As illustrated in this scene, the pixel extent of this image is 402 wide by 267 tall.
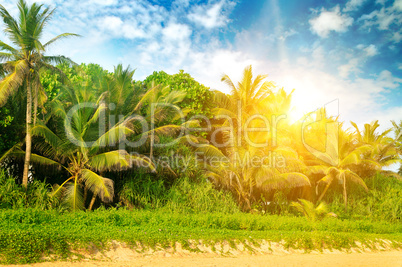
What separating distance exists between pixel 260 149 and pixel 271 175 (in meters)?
1.59

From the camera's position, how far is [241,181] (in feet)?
49.2

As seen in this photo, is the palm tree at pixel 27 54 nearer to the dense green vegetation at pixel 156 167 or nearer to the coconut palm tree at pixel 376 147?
the dense green vegetation at pixel 156 167

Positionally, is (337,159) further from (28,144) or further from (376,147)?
(28,144)

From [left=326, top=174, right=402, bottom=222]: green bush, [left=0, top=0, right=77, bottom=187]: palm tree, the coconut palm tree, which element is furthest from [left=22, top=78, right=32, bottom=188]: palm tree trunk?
the coconut palm tree

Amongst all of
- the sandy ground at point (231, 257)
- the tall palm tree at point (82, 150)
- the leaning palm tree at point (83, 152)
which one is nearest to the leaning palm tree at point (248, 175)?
the leaning palm tree at point (83, 152)

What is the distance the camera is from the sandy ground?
7.43m

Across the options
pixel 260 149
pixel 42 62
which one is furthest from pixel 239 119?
pixel 42 62

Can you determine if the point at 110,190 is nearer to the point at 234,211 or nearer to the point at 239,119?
the point at 234,211

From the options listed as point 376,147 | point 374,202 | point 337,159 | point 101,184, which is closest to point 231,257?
point 101,184

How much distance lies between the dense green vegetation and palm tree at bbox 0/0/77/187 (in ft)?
0.13

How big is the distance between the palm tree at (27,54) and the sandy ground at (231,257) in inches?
216

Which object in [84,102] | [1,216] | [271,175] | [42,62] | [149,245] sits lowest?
[149,245]

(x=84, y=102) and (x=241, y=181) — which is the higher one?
(x=84, y=102)

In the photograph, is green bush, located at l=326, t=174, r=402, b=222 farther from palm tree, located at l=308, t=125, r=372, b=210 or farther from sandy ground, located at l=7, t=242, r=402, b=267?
sandy ground, located at l=7, t=242, r=402, b=267
